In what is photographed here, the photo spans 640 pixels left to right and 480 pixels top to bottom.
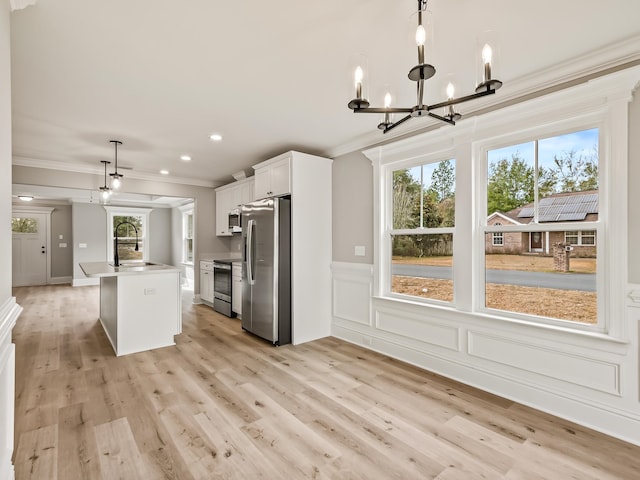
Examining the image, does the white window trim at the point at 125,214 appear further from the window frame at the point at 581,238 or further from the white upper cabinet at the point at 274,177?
the window frame at the point at 581,238

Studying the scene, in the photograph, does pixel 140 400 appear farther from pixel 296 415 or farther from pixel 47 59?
pixel 47 59

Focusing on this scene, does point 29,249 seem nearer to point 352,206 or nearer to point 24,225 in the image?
point 24,225

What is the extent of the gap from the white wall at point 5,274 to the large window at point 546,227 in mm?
3255

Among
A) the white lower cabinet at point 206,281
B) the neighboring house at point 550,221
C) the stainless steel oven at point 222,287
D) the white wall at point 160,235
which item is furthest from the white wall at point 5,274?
the white wall at point 160,235

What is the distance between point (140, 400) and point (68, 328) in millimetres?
3077

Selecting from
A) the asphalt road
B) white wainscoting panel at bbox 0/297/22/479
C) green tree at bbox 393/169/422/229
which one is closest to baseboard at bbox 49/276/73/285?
white wainscoting panel at bbox 0/297/22/479

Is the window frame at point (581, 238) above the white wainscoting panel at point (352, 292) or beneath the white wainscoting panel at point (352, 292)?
above

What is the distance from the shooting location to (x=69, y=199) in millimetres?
8859

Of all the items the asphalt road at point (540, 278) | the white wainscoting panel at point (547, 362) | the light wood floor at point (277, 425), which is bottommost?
the light wood floor at point (277, 425)

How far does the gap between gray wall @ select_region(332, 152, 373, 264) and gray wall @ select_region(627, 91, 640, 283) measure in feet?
7.40

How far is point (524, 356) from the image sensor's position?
8.40 ft

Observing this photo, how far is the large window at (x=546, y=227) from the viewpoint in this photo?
238 cm

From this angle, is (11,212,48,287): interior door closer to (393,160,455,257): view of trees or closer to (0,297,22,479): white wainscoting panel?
A: (0,297,22,479): white wainscoting panel

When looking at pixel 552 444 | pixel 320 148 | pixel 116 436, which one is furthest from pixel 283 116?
pixel 552 444
